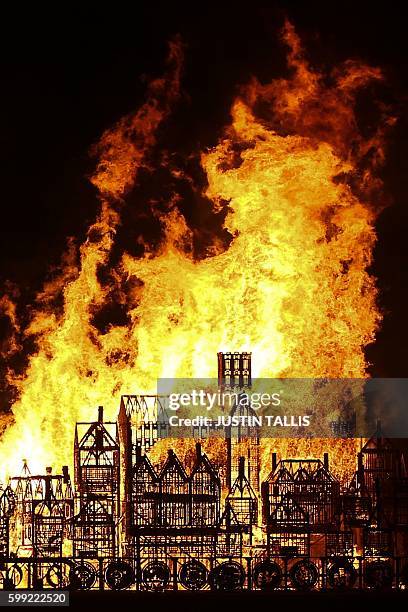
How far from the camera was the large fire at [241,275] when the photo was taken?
18391 mm

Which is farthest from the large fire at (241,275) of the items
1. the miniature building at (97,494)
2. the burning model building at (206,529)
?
the burning model building at (206,529)

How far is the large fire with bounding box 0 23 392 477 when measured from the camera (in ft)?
60.3

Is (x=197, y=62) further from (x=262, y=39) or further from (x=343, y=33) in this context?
(x=343, y=33)

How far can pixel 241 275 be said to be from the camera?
18.6 m

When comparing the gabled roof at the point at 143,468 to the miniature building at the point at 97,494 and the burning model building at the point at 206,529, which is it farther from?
the miniature building at the point at 97,494

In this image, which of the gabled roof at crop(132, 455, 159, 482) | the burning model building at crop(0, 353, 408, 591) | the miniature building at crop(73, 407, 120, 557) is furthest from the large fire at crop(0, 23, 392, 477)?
the gabled roof at crop(132, 455, 159, 482)

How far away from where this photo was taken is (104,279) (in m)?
19.0

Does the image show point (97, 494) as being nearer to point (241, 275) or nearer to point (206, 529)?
point (206, 529)

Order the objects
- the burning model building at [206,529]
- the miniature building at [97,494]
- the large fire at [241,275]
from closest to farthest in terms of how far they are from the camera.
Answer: the burning model building at [206,529]
the miniature building at [97,494]
the large fire at [241,275]

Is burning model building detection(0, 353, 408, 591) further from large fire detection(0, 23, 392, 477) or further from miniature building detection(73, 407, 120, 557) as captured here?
large fire detection(0, 23, 392, 477)

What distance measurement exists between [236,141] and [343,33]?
2207mm

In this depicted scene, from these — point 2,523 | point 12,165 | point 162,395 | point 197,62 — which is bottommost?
point 2,523

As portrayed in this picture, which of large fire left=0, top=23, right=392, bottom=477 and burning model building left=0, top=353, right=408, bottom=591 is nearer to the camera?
burning model building left=0, top=353, right=408, bottom=591

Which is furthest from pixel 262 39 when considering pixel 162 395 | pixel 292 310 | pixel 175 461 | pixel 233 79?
pixel 175 461
